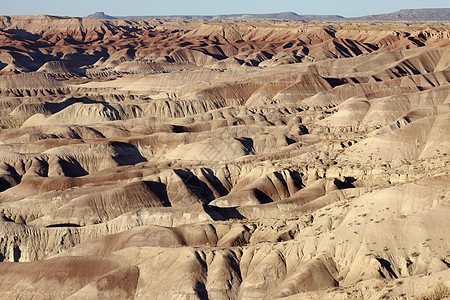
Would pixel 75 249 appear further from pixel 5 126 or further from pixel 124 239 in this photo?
pixel 5 126

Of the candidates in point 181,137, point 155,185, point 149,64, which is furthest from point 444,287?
point 149,64

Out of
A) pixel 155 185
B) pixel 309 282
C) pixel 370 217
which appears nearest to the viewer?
pixel 309 282

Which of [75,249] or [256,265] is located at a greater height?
[256,265]

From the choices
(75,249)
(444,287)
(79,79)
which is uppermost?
Result: (444,287)

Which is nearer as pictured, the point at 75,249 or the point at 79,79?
the point at 75,249

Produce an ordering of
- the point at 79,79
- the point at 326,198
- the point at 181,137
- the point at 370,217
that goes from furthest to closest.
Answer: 1. the point at 79,79
2. the point at 181,137
3. the point at 326,198
4. the point at 370,217

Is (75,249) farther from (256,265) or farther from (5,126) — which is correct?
(5,126)

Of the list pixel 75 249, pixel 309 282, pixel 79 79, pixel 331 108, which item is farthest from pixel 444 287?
pixel 79 79
